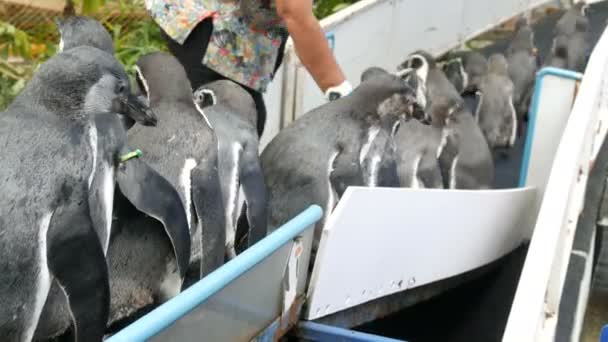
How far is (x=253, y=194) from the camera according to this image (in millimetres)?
1763

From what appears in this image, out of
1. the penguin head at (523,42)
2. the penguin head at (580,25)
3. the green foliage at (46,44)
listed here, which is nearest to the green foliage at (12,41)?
the green foliage at (46,44)

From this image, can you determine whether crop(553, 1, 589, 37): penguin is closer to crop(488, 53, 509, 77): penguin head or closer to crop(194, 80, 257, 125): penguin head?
crop(488, 53, 509, 77): penguin head

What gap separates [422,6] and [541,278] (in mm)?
3958

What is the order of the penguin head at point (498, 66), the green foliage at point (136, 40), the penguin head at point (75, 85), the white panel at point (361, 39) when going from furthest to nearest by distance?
the penguin head at point (498, 66) < the white panel at point (361, 39) < the green foliage at point (136, 40) < the penguin head at point (75, 85)

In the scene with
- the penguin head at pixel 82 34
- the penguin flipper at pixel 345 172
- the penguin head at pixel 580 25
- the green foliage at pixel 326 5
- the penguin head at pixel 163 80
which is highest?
the penguin head at pixel 82 34

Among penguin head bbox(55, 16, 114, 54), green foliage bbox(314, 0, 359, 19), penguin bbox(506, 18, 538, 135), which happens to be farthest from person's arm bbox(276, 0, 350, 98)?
green foliage bbox(314, 0, 359, 19)

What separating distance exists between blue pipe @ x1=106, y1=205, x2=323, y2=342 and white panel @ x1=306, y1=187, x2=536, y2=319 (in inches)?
5.4

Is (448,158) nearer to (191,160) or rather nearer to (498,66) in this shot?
(498,66)

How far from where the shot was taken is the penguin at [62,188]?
3.88 feet

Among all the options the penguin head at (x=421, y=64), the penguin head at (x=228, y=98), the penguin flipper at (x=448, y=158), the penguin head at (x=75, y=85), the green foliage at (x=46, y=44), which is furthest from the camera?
the penguin head at (x=421, y=64)

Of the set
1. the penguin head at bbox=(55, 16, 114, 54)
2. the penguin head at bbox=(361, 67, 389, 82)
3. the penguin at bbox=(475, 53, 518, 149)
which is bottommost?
the penguin at bbox=(475, 53, 518, 149)

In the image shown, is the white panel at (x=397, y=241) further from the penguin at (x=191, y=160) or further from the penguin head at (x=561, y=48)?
the penguin head at (x=561, y=48)

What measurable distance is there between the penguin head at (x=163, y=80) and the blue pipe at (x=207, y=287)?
1.26 ft

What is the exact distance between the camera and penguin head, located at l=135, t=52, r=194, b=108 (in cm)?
169
